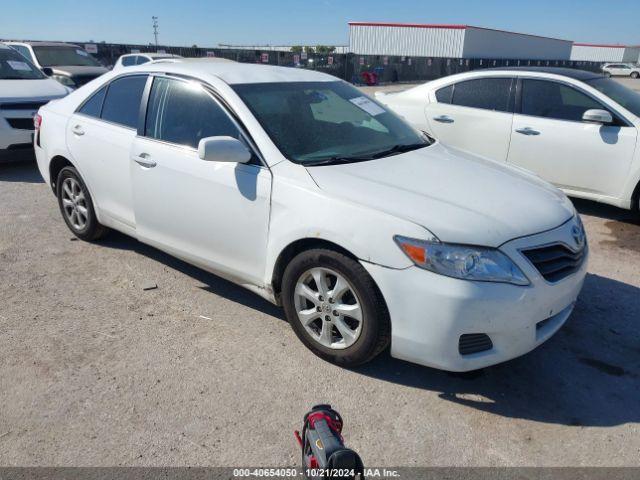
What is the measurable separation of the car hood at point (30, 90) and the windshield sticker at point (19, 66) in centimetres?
47

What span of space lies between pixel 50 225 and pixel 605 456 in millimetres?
5188

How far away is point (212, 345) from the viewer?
3471 millimetres

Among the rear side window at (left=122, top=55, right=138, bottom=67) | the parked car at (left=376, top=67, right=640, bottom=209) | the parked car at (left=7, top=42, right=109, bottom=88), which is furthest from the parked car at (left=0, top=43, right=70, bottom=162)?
the rear side window at (left=122, top=55, right=138, bottom=67)

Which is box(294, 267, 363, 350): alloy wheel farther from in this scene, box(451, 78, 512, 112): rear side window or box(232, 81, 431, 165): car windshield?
box(451, 78, 512, 112): rear side window

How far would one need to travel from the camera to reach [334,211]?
2988 millimetres

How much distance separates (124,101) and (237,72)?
3.36 feet

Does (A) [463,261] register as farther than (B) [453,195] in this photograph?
No

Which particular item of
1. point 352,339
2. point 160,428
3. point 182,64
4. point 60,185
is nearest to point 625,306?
point 352,339

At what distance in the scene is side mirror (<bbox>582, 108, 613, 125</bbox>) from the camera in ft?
18.7

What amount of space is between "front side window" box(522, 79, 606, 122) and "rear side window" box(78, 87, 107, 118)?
4.47 meters

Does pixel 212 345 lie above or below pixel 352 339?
below

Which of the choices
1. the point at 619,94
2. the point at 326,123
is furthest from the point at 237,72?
the point at 619,94

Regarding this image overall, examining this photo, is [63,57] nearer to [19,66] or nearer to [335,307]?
[19,66]

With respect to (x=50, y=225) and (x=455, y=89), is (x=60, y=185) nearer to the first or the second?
(x=50, y=225)
